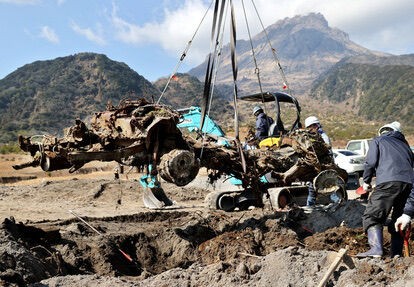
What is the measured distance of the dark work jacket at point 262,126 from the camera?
11136 mm

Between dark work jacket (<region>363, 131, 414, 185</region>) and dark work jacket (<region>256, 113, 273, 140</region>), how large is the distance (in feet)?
16.2

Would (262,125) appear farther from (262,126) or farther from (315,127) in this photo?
(315,127)

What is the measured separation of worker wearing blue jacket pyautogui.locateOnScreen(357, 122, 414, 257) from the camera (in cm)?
594

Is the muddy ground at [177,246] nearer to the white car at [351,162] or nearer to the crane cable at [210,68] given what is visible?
the crane cable at [210,68]

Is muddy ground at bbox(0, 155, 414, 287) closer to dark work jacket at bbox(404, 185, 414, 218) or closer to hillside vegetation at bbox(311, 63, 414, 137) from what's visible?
dark work jacket at bbox(404, 185, 414, 218)

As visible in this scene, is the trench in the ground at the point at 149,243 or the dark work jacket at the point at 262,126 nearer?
the trench in the ground at the point at 149,243

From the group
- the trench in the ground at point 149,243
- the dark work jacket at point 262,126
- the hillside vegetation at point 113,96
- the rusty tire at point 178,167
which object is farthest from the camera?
the hillside vegetation at point 113,96

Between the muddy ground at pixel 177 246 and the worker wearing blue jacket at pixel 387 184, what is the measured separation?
2.20 ft

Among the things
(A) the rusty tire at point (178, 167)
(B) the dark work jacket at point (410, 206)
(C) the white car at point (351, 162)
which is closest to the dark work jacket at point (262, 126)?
(A) the rusty tire at point (178, 167)

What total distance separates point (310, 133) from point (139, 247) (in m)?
4.66

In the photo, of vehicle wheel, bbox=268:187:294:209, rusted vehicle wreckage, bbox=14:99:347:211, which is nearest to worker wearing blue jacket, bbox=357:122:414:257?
rusted vehicle wreckage, bbox=14:99:347:211

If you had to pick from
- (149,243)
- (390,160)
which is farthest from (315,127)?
(390,160)

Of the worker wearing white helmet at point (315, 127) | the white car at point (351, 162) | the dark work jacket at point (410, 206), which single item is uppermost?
the worker wearing white helmet at point (315, 127)

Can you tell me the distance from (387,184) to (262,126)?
5395 millimetres
